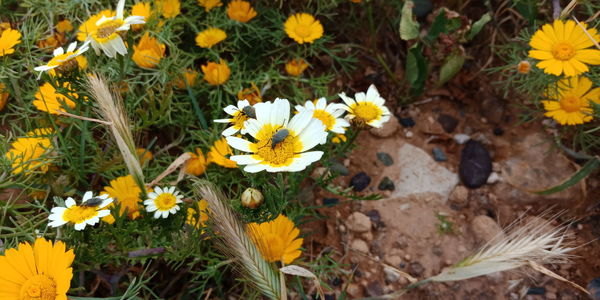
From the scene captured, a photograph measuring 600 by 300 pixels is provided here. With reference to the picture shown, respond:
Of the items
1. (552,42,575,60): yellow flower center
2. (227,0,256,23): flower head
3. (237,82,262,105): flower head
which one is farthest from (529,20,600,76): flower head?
(227,0,256,23): flower head

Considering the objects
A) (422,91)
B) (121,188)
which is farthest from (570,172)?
(121,188)

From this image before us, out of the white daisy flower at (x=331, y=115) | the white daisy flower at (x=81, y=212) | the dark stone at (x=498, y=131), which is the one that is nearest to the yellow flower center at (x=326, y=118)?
the white daisy flower at (x=331, y=115)

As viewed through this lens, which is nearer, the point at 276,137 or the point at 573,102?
the point at 276,137

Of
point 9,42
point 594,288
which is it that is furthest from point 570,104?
point 9,42

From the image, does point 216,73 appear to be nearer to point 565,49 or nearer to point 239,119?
point 239,119

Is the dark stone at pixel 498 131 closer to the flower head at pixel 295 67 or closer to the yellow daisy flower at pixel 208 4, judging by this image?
the flower head at pixel 295 67

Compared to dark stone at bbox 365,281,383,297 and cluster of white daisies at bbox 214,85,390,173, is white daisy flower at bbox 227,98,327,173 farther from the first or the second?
dark stone at bbox 365,281,383,297
